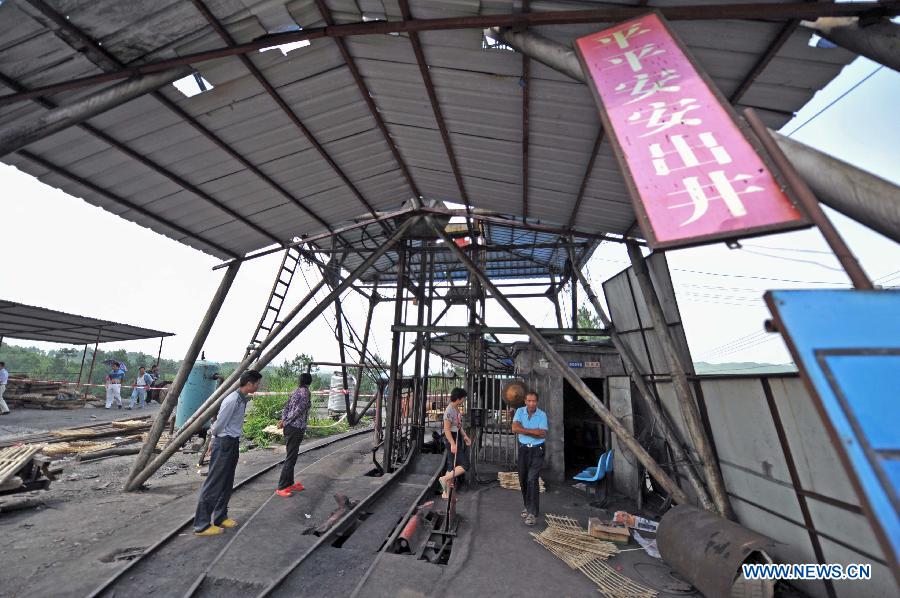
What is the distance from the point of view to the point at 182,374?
7.91 meters

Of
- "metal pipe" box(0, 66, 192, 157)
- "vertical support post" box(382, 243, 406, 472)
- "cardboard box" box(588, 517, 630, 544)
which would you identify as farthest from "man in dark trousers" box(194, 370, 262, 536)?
"cardboard box" box(588, 517, 630, 544)

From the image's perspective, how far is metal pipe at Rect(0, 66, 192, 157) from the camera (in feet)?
11.6

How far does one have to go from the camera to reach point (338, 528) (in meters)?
5.46

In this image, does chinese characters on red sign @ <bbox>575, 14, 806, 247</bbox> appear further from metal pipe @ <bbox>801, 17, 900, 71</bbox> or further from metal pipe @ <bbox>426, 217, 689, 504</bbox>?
metal pipe @ <bbox>426, 217, 689, 504</bbox>

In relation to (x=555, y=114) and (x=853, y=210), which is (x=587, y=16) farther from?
(x=853, y=210)

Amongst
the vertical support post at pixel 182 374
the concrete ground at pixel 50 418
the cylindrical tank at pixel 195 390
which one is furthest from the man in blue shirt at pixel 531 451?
the concrete ground at pixel 50 418

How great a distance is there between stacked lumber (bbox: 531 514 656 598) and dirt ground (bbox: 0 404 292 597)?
5410 millimetres

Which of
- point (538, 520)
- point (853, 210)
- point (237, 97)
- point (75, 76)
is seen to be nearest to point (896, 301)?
point (853, 210)

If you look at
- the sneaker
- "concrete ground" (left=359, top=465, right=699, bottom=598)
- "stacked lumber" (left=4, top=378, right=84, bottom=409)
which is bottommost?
"concrete ground" (left=359, top=465, right=699, bottom=598)

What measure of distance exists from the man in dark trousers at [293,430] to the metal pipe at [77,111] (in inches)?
196

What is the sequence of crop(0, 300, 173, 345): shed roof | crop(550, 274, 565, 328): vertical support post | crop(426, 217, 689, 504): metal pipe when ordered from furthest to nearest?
crop(550, 274, 565, 328): vertical support post → crop(0, 300, 173, 345): shed roof → crop(426, 217, 689, 504): metal pipe

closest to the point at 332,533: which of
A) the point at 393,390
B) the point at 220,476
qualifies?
the point at 220,476

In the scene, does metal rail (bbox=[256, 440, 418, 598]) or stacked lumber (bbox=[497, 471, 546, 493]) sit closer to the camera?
metal rail (bbox=[256, 440, 418, 598])

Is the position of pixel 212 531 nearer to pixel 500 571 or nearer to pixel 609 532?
pixel 500 571
